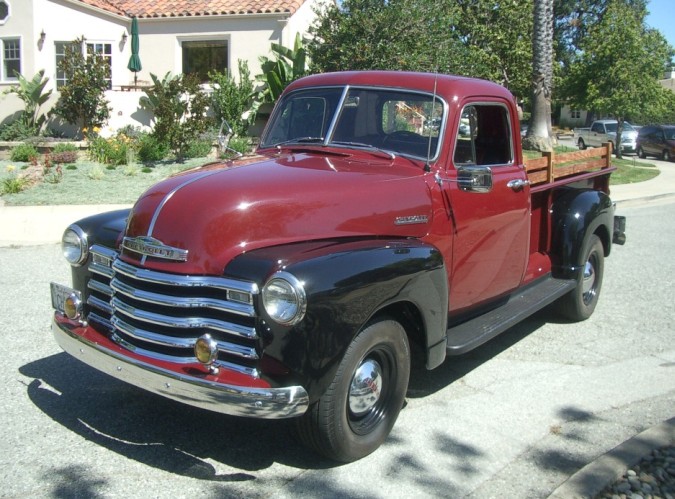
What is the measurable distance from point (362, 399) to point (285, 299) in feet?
2.86

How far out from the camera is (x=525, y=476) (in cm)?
384

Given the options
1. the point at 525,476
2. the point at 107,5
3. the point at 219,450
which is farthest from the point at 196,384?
the point at 107,5

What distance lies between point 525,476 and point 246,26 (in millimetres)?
18696

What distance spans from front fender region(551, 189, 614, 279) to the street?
26.3 inches

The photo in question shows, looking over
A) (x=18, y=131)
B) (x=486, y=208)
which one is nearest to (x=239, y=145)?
(x=18, y=131)

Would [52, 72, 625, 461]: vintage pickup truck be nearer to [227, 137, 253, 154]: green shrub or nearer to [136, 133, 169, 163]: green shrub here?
[227, 137, 253, 154]: green shrub

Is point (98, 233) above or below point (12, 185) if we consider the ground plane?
above

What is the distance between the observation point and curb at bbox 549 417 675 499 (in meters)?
3.56

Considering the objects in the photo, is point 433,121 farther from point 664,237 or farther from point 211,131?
point 211,131

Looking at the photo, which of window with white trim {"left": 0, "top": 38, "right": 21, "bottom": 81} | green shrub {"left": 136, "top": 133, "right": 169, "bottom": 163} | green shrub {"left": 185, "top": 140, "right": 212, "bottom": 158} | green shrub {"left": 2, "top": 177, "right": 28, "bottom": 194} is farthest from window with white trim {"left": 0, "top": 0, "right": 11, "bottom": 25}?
green shrub {"left": 2, "top": 177, "right": 28, "bottom": 194}

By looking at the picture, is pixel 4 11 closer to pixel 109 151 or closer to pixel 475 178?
pixel 109 151

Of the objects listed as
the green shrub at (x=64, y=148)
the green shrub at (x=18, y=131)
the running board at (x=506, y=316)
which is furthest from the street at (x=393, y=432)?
the green shrub at (x=18, y=131)

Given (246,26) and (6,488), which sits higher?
(246,26)

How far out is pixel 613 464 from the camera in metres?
3.79
